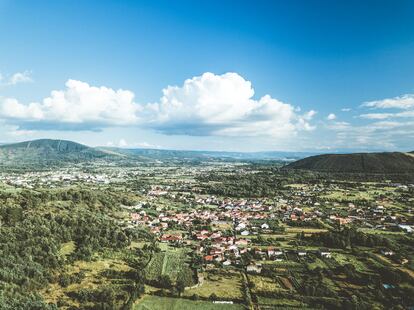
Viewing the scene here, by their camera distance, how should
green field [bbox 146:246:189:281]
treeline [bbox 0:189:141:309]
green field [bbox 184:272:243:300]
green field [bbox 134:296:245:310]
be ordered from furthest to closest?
1. green field [bbox 146:246:189:281]
2. treeline [bbox 0:189:141:309]
3. green field [bbox 184:272:243:300]
4. green field [bbox 134:296:245:310]

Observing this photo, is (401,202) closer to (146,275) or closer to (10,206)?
(146,275)

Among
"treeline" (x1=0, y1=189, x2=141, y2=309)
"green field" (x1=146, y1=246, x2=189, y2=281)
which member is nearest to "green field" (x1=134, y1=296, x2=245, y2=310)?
"green field" (x1=146, y1=246, x2=189, y2=281)

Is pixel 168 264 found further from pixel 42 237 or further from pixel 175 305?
pixel 42 237

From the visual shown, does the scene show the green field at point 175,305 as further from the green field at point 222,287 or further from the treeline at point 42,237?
the treeline at point 42,237

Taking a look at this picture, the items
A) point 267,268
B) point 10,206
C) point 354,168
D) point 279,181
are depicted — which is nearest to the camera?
point 267,268

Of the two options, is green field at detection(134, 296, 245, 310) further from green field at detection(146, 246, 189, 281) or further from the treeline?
the treeline

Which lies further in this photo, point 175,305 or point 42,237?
point 42,237

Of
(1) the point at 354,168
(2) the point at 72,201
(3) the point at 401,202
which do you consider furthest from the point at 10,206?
(1) the point at 354,168

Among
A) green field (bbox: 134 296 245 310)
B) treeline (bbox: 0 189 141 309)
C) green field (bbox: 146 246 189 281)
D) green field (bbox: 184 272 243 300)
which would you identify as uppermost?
treeline (bbox: 0 189 141 309)

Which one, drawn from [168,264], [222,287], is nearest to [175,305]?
[222,287]
